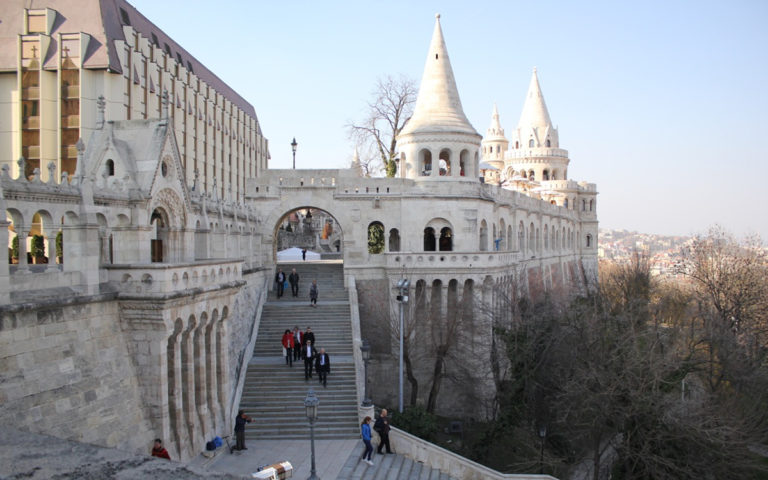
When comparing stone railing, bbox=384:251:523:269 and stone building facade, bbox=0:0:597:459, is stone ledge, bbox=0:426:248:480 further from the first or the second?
stone railing, bbox=384:251:523:269

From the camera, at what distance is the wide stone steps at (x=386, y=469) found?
16.8 m

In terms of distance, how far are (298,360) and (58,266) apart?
10696 millimetres

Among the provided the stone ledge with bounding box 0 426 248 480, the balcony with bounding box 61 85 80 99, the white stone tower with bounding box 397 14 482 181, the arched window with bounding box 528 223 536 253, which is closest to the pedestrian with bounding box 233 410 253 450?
the stone ledge with bounding box 0 426 248 480

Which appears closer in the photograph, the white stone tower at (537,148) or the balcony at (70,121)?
the balcony at (70,121)

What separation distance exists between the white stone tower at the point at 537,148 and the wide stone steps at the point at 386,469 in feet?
160

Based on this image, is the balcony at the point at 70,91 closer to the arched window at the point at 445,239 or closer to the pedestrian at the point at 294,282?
the pedestrian at the point at 294,282

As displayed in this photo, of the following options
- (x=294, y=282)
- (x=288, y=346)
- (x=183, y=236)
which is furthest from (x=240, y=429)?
(x=294, y=282)

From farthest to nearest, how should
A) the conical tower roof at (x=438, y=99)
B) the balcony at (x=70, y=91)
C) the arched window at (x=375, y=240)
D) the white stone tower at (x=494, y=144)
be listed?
the white stone tower at (x=494, y=144) < the balcony at (x=70, y=91) < the arched window at (x=375, y=240) < the conical tower roof at (x=438, y=99)

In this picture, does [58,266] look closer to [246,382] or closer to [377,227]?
[246,382]

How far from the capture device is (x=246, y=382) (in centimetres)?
2178

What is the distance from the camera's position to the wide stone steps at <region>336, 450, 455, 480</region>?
16789mm

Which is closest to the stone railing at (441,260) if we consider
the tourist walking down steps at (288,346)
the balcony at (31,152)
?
the tourist walking down steps at (288,346)

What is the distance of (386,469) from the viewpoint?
17.7 m

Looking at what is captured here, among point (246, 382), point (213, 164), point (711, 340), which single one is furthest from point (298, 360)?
point (213, 164)
